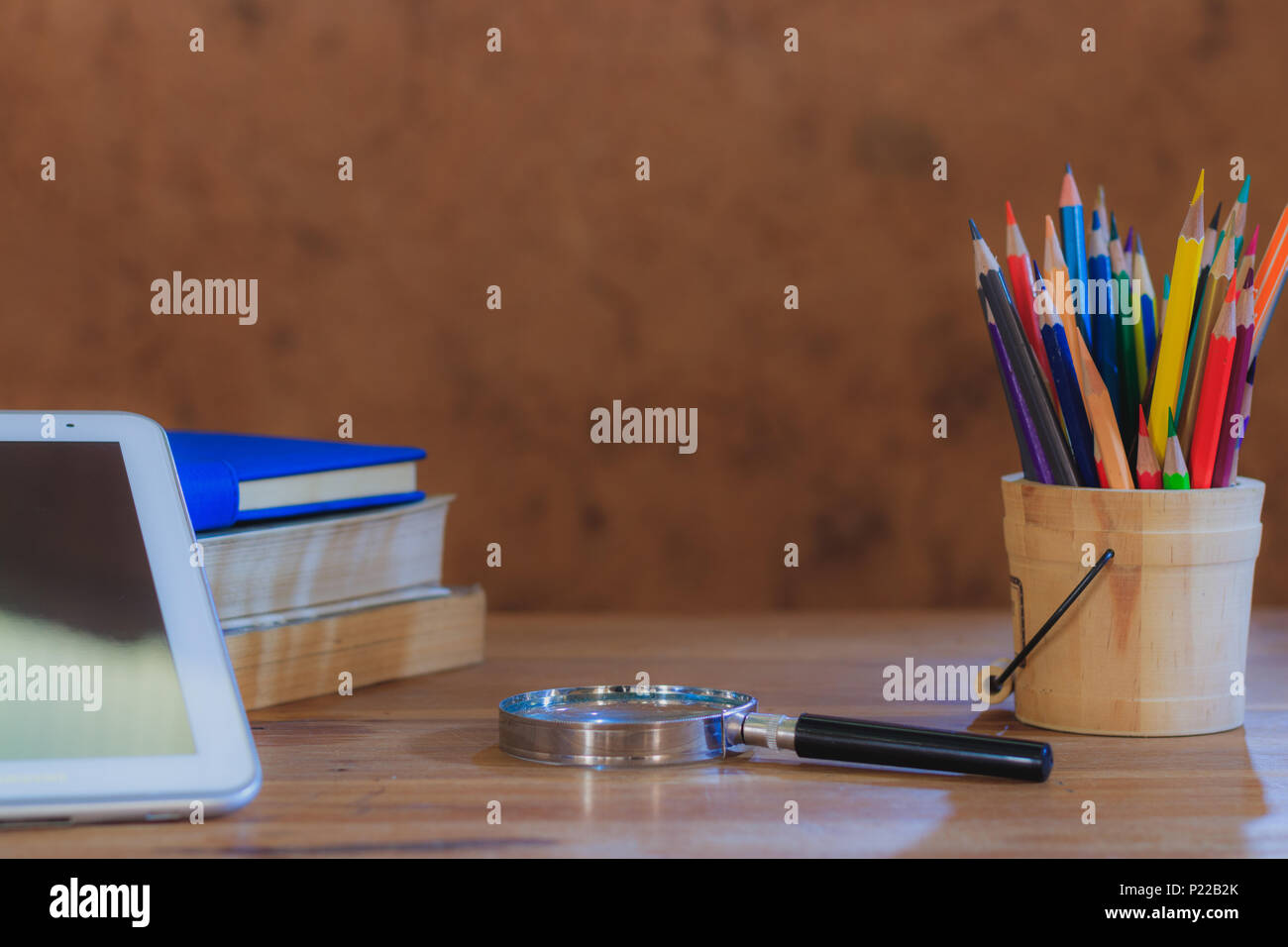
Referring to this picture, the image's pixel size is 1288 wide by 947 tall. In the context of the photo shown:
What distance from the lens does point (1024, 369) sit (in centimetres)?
60

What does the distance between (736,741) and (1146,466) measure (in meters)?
0.23

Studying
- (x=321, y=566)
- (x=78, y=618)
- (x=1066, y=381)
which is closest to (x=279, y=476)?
(x=321, y=566)

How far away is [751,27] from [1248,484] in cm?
53

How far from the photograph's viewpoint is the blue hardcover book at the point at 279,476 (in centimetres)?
63

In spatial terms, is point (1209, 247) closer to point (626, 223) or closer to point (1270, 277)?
point (1270, 277)

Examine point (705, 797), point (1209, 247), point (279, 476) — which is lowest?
point (705, 797)

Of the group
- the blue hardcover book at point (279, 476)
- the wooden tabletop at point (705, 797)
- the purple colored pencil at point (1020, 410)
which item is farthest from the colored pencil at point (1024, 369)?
the blue hardcover book at point (279, 476)

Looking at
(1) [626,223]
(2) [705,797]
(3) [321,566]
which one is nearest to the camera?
(2) [705,797]

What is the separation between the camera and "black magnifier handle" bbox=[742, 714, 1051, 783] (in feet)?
1.65

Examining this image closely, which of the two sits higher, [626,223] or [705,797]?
[626,223]

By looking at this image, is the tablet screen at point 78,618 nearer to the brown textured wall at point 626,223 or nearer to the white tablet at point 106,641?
the white tablet at point 106,641

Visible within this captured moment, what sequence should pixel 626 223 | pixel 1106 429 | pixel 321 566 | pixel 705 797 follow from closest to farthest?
1. pixel 705 797
2. pixel 1106 429
3. pixel 321 566
4. pixel 626 223

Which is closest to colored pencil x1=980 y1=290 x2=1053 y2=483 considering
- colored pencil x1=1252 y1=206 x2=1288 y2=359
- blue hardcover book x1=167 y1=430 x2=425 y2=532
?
colored pencil x1=1252 y1=206 x2=1288 y2=359

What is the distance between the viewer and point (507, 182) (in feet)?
3.22
